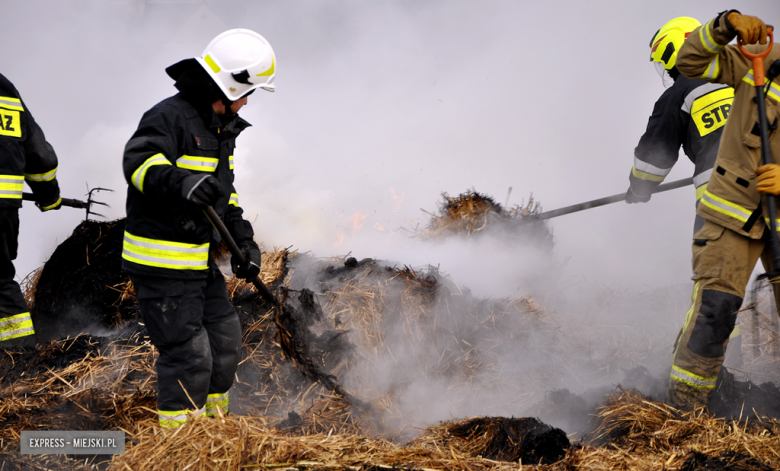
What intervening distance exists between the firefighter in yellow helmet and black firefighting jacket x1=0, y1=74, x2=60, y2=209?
4750mm

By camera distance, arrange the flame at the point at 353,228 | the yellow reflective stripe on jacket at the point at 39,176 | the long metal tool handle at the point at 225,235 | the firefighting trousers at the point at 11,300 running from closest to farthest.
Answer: the long metal tool handle at the point at 225,235 < the firefighting trousers at the point at 11,300 < the yellow reflective stripe on jacket at the point at 39,176 < the flame at the point at 353,228

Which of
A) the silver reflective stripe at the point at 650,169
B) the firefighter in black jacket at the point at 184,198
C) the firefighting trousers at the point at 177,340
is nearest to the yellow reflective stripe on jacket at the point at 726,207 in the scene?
the silver reflective stripe at the point at 650,169

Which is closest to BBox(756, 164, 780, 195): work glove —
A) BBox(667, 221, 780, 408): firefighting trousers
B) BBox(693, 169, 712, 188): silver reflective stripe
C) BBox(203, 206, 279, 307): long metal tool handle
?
BBox(667, 221, 780, 408): firefighting trousers

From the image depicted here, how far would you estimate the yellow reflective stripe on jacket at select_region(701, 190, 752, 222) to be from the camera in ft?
9.77

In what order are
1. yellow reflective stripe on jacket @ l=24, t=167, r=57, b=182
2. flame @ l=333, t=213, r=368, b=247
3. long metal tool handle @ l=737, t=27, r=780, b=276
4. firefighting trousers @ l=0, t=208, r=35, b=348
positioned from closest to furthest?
long metal tool handle @ l=737, t=27, r=780, b=276 → firefighting trousers @ l=0, t=208, r=35, b=348 → yellow reflective stripe on jacket @ l=24, t=167, r=57, b=182 → flame @ l=333, t=213, r=368, b=247

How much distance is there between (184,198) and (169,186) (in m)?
0.10

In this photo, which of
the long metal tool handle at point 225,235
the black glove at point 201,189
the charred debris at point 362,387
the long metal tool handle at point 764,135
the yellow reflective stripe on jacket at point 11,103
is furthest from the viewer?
the yellow reflective stripe on jacket at point 11,103

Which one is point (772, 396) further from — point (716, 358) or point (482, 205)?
point (482, 205)

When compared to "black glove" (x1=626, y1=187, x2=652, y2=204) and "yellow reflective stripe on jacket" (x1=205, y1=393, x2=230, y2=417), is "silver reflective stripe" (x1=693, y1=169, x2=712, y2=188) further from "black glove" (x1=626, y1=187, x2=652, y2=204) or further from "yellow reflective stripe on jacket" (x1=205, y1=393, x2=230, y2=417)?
"yellow reflective stripe on jacket" (x1=205, y1=393, x2=230, y2=417)

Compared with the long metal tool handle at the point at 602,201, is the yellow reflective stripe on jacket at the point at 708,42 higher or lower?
higher

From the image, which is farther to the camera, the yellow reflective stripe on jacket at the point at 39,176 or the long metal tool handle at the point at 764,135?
the yellow reflective stripe on jacket at the point at 39,176

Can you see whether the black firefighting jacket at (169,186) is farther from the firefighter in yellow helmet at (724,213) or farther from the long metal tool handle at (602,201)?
the long metal tool handle at (602,201)

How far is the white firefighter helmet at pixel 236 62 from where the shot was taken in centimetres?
290

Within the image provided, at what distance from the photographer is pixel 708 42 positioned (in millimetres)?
2881
